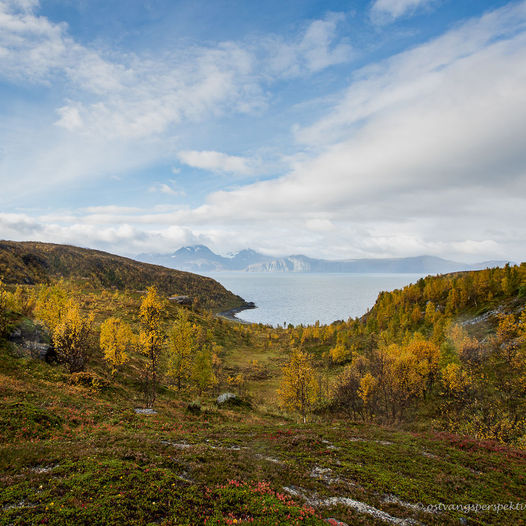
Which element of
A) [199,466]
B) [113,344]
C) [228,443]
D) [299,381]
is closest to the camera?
[199,466]

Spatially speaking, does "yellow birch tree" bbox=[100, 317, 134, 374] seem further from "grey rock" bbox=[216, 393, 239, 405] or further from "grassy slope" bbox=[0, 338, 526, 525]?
"grey rock" bbox=[216, 393, 239, 405]

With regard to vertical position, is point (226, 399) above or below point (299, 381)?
below

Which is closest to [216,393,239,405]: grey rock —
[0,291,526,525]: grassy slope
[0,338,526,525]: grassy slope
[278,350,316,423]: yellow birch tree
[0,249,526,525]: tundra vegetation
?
[0,249,526,525]: tundra vegetation

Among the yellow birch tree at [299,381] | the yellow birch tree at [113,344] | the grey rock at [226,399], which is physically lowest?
the grey rock at [226,399]

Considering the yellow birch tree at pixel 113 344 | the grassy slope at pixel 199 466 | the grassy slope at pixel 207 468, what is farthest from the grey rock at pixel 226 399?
the yellow birch tree at pixel 113 344

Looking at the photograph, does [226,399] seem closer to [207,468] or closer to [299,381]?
[299,381]

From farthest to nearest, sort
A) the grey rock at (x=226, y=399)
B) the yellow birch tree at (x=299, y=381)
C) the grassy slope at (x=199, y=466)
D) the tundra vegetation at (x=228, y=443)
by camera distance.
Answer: the yellow birch tree at (x=299, y=381)
the grey rock at (x=226, y=399)
the tundra vegetation at (x=228, y=443)
the grassy slope at (x=199, y=466)

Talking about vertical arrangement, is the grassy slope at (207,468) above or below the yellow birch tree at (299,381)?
above

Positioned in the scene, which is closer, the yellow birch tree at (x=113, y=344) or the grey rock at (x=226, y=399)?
the yellow birch tree at (x=113, y=344)

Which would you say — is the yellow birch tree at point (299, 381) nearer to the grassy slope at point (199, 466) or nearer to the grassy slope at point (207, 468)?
the grassy slope at point (207, 468)

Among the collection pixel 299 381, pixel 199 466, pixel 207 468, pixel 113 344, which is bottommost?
pixel 299 381

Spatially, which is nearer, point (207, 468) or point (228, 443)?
point (207, 468)

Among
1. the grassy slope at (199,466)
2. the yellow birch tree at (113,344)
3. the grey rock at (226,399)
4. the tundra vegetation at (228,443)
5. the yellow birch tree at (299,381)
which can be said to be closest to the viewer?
the grassy slope at (199,466)

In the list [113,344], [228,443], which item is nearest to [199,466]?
[228,443]
